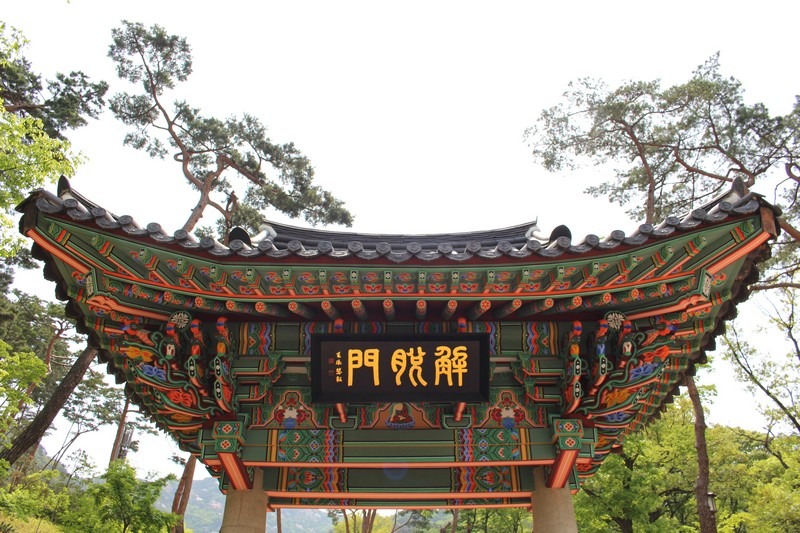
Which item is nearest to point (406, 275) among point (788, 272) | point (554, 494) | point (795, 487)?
point (554, 494)

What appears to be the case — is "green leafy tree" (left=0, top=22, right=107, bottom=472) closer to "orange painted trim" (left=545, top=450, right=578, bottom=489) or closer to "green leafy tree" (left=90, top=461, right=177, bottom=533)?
"green leafy tree" (left=90, top=461, right=177, bottom=533)

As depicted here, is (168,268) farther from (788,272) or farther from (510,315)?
(788,272)

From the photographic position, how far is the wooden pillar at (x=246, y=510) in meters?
6.14

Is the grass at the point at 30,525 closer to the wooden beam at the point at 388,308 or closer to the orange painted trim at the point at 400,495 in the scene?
the orange painted trim at the point at 400,495

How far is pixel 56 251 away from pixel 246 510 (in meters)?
3.43

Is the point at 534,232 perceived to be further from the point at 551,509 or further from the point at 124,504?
the point at 124,504

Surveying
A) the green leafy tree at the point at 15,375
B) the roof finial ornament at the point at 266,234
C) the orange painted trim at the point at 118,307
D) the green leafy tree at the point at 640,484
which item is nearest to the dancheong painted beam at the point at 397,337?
the orange painted trim at the point at 118,307

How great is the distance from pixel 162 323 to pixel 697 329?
5597 mm

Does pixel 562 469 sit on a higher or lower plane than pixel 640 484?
lower

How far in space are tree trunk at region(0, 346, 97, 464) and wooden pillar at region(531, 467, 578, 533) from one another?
1021 centimetres

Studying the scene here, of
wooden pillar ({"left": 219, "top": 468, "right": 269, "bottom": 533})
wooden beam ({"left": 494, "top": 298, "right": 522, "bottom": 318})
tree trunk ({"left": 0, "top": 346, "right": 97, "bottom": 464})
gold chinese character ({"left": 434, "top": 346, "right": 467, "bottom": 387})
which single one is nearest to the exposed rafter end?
gold chinese character ({"left": 434, "top": 346, "right": 467, "bottom": 387})

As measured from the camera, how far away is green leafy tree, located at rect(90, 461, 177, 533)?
→ 8.10 metres

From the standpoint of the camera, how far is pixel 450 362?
5754 millimetres

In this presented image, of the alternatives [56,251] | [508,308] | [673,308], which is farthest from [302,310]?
[673,308]
